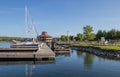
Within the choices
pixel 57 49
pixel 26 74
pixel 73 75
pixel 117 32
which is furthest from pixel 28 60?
pixel 117 32

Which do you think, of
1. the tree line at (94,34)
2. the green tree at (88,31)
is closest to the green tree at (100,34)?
the tree line at (94,34)

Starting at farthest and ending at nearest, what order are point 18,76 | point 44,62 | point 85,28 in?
point 85,28
point 44,62
point 18,76

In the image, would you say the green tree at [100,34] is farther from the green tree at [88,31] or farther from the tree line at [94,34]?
the green tree at [88,31]

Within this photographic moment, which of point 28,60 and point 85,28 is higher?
point 85,28

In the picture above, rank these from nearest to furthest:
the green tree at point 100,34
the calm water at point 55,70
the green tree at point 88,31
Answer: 1. the calm water at point 55,70
2. the green tree at point 88,31
3. the green tree at point 100,34

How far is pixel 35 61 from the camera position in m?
33.9

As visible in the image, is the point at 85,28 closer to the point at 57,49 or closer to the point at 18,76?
the point at 57,49

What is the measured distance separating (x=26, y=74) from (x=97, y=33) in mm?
86490

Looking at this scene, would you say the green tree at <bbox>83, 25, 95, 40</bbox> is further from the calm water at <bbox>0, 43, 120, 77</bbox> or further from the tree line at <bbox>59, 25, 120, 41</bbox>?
the calm water at <bbox>0, 43, 120, 77</bbox>

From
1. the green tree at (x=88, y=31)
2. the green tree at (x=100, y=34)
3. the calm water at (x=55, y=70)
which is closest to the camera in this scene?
the calm water at (x=55, y=70)

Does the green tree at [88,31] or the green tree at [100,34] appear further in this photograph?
the green tree at [100,34]

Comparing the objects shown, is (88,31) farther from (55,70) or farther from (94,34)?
(55,70)

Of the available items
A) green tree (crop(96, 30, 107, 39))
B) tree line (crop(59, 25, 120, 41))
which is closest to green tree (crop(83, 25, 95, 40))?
tree line (crop(59, 25, 120, 41))

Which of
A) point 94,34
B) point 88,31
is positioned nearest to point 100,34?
point 94,34
